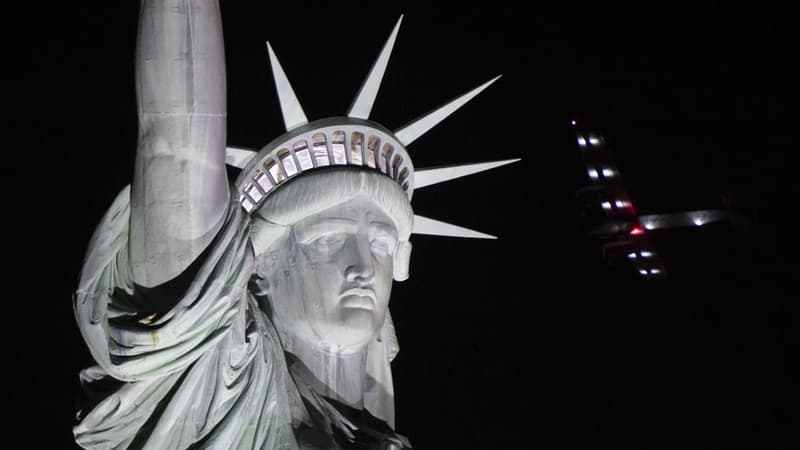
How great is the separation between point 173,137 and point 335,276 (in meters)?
1.54

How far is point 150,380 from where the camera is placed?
20.0ft

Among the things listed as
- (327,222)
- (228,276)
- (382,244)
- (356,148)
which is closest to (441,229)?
(382,244)

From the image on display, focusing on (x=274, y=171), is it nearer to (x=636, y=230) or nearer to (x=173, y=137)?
(x=173, y=137)

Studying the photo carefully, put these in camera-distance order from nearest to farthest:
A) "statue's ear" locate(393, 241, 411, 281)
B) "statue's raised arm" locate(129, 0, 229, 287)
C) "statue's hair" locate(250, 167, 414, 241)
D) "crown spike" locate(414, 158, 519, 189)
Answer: "statue's raised arm" locate(129, 0, 229, 287) < "statue's hair" locate(250, 167, 414, 241) < "statue's ear" locate(393, 241, 411, 281) < "crown spike" locate(414, 158, 519, 189)

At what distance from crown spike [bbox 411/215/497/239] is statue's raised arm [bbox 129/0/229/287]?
80.8 inches

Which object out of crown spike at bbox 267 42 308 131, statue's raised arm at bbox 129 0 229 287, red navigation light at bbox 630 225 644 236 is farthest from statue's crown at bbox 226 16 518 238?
red navigation light at bbox 630 225 644 236

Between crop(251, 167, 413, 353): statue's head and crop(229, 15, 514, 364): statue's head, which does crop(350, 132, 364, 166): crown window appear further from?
crop(251, 167, 413, 353): statue's head

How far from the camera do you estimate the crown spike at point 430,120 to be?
7.64 metres

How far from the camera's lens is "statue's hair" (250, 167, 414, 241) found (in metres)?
7.15

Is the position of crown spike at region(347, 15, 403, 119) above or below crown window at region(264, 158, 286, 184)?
above

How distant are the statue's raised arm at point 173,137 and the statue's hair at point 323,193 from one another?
1.22 meters

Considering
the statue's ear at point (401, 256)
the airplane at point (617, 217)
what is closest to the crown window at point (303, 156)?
the statue's ear at point (401, 256)

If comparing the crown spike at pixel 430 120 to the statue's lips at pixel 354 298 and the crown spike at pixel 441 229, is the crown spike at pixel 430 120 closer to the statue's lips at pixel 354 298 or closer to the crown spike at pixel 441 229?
the crown spike at pixel 441 229

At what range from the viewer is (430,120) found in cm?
776
